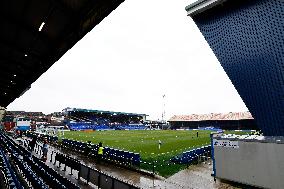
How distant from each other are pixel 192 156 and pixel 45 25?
15.3 metres

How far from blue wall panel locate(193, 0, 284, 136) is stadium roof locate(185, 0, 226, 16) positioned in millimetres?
475

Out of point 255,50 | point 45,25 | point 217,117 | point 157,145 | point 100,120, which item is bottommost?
point 157,145

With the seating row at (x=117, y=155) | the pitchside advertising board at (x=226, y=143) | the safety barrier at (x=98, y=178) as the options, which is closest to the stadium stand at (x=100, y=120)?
the seating row at (x=117, y=155)

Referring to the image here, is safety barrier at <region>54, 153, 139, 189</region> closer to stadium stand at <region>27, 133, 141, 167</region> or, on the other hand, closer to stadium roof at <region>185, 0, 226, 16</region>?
stadium stand at <region>27, 133, 141, 167</region>

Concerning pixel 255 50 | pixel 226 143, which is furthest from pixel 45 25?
pixel 255 50

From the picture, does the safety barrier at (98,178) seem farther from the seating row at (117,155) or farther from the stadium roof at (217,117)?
the stadium roof at (217,117)

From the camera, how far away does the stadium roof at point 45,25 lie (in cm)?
596

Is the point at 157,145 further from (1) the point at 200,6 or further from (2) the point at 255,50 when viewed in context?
(1) the point at 200,6

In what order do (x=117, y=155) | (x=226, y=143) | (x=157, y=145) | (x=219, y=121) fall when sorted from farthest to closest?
1. (x=219, y=121)
2. (x=157, y=145)
3. (x=117, y=155)
4. (x=226, y=143)

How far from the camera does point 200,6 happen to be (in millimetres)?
18047

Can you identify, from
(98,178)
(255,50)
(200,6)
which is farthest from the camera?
(200,6)

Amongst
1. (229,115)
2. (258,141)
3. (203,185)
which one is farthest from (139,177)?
(229,115)

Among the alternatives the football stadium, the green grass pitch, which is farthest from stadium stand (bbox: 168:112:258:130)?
the football stadium

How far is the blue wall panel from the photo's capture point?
1545 cm
